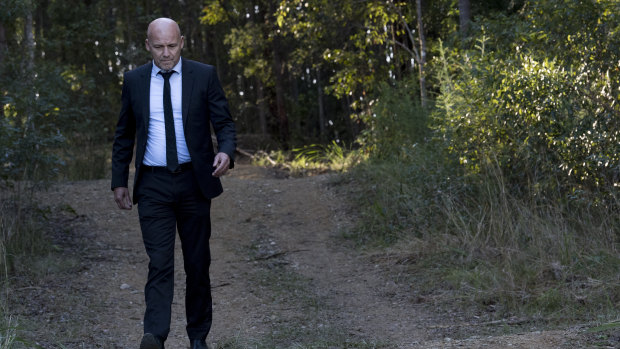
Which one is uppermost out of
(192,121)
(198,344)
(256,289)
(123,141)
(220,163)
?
(192,121)

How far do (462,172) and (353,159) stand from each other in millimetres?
5459

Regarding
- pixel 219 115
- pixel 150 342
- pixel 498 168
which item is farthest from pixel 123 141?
pixel 498 168

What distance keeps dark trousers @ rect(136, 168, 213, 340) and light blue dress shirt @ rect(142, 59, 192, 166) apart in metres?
0.07

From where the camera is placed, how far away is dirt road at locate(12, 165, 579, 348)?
5.53 m

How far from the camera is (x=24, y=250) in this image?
778 cm

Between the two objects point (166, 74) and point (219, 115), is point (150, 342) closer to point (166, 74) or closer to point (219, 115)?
point (219, 115)

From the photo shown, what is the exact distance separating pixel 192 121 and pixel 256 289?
3381 mm

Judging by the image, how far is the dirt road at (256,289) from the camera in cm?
553

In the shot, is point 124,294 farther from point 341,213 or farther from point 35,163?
point 341,213

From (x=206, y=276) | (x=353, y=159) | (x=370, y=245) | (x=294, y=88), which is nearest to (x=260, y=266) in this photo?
(x=370, y=245)

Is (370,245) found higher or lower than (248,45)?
lower

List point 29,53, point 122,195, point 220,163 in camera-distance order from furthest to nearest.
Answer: point 29,53, point 122,195, point 220,163

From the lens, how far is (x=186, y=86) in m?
4.46

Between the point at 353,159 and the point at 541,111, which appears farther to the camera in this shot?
the point at 353,159
